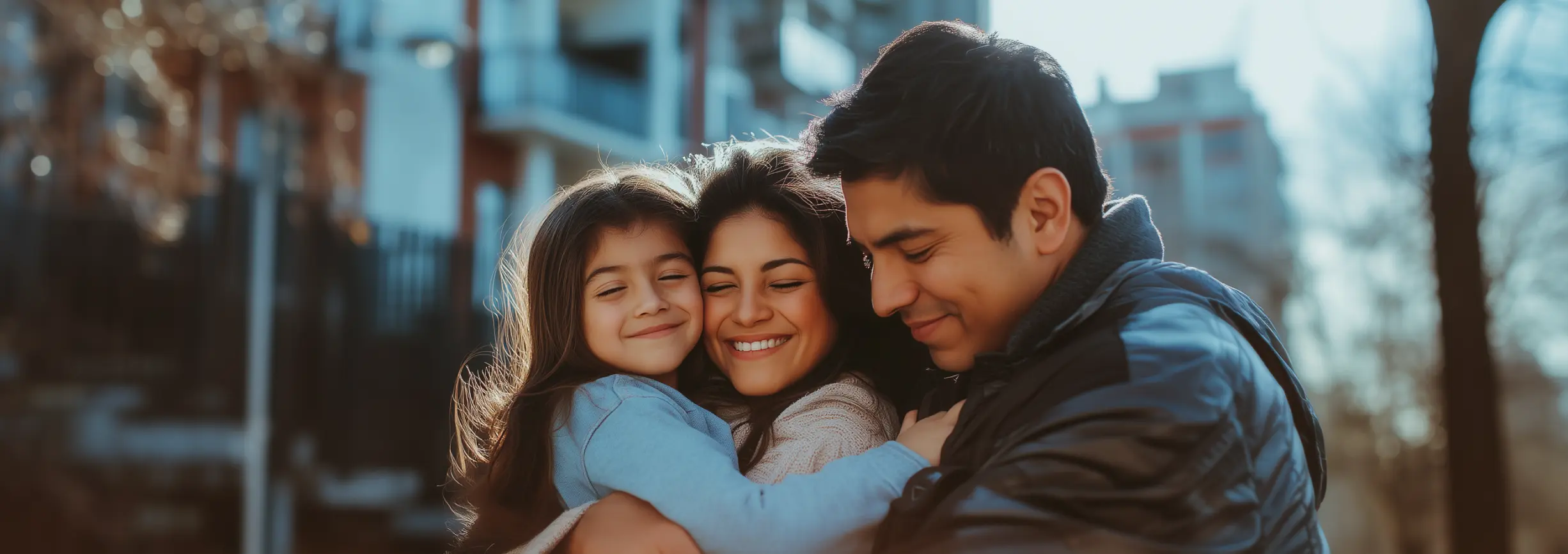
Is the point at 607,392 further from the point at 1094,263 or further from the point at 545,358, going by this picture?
the point at 1094,263

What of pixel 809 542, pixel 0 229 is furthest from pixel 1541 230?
pixel 0 229

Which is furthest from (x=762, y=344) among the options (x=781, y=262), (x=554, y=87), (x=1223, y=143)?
(x=1223, y=143)

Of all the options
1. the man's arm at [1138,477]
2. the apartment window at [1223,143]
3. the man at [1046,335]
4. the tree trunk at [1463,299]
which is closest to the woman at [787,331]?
the man at [1046,335]

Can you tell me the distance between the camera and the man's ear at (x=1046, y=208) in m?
2.21

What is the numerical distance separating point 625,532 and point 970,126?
969 mm

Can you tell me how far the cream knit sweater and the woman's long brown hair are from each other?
2.4 inches

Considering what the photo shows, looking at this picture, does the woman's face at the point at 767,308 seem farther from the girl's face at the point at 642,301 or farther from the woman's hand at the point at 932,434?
the woman's hand at the point at 932,434

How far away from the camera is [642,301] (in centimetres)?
288

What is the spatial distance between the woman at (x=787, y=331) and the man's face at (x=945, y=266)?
379 millimetres

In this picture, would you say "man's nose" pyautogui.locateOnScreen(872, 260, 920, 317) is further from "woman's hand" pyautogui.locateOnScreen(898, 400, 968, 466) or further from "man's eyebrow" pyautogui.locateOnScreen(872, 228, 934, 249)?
"woman's hand" pyautogui.locateOnScreen(898, 400, 968, 466)

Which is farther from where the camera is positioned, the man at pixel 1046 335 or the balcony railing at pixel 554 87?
the balcony railing at pixel 554 87

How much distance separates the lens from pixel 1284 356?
7.11 ft

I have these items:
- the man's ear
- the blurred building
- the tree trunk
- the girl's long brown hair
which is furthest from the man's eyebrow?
the blurred building

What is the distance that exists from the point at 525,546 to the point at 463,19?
1500cm
